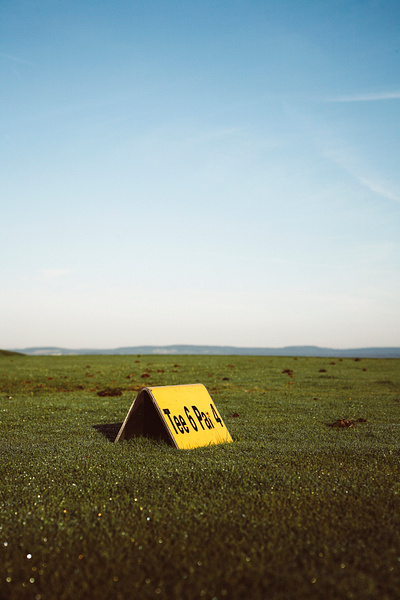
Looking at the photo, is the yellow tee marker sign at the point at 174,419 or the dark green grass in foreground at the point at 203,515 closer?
the dark green grass in foreground at the point at 203,515

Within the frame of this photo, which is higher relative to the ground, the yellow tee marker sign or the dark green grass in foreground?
the yellow tee marker sign

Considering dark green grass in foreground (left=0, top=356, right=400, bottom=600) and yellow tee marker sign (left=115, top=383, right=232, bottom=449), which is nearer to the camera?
dark green grass in foreground (left=0, top=356, right=400, bottom=600)

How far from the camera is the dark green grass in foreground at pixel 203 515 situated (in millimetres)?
3195

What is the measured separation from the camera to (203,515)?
430 centimetres

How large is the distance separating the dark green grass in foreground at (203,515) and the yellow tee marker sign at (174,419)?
1.05ft

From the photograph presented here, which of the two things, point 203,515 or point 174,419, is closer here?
point 203,515

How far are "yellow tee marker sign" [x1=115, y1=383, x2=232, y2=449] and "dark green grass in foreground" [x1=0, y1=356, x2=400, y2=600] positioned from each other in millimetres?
319

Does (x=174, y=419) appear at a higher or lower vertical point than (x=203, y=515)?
higher

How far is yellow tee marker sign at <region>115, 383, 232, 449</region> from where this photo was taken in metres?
7.23

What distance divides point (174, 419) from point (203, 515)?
3044mm

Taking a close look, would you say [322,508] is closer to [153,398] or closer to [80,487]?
[80,487]

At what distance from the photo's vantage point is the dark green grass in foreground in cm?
320

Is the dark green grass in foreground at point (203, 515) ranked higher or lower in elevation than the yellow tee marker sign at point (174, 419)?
lower

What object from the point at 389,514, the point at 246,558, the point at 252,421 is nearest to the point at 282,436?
the point at 252,421
